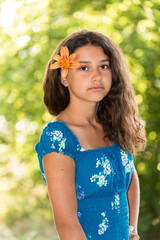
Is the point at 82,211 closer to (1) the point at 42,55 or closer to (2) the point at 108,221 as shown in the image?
(2) the point at 108,221

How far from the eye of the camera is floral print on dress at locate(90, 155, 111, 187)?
1.59 m

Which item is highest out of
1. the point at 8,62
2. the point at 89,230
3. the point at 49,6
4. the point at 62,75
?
the point at 49,6

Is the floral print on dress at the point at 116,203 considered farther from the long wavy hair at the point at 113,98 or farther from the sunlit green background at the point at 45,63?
the sunlit green background at the point at 45,63

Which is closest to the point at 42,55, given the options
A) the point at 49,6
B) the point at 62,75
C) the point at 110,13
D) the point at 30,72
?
the point at 30,72

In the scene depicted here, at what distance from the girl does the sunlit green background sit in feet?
3.81

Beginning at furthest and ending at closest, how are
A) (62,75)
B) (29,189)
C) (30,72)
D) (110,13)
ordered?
1. (29,189)
2. (30,72)
3. (110,13)
4. (62,75)

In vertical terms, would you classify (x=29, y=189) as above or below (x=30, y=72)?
below

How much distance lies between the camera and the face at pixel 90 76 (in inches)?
66.1

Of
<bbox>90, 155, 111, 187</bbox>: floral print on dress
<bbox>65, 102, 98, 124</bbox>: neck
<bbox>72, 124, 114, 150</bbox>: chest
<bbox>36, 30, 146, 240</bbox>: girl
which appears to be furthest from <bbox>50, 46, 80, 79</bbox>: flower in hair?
<bbox>90, 155, 111, 187</bbox>: floral print on dress

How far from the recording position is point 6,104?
3.34 metres

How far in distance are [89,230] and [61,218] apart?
0.21 metres

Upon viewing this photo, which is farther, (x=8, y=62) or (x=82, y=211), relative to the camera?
(x=8, y=62)

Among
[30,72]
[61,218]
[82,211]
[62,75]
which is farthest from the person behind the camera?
[30,72]

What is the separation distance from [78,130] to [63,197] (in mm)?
332
